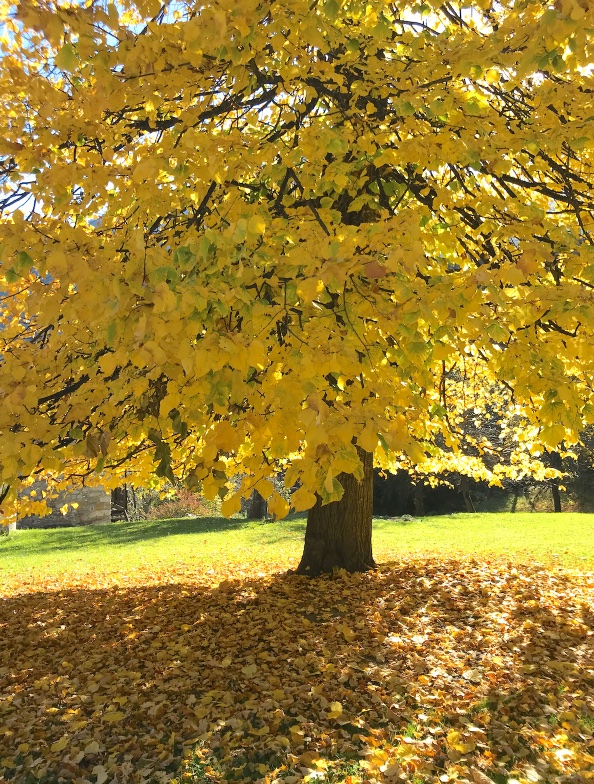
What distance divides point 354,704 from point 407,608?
6.48ft

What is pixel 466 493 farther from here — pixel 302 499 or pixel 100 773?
pixel 302 499

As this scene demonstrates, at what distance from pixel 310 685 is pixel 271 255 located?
3187 mm

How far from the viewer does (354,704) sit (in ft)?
13.4

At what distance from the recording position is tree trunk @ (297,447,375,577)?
7.31m

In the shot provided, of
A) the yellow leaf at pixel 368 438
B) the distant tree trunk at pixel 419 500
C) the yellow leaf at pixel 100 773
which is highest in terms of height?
the yellow leaf at pixel 368 438

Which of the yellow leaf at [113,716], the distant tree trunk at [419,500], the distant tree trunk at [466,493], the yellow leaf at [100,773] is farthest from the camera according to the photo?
the distant tree trunk at [419,500]

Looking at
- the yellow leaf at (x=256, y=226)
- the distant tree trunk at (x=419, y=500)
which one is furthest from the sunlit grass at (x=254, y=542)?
the yellow leaf at (x=256, y=226)

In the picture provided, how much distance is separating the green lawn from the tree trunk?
1618 mm

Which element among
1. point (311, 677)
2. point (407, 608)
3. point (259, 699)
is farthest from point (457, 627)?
point (259, 699)

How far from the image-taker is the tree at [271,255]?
2.45m

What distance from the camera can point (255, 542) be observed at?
13.9 metres

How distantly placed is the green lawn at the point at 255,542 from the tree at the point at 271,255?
20.3 ft

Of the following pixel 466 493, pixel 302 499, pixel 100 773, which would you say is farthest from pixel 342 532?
pixel 466 493

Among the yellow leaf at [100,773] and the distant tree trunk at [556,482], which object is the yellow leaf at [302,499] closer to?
the yellow leaf at [100,773]
